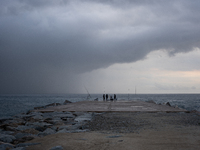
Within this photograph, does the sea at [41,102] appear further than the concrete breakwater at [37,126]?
Yes

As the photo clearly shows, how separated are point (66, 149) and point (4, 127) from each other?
403 centimetres

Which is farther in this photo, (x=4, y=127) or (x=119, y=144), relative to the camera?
(x=4, y=127)

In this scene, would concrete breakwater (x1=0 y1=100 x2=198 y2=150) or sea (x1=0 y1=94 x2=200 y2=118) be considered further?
sea (x1=0 y1=94 x2=200 y2=118)

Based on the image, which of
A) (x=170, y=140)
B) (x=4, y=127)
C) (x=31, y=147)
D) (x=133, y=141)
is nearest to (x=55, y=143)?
(x=31, y=147)

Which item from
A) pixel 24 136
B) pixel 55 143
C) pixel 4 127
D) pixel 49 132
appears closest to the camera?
pixel 55 143

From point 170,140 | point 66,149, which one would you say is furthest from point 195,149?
point 66,149

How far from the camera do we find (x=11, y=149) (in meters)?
3.42

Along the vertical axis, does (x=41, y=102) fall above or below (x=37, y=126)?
below

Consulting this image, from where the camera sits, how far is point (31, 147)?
3514 mm

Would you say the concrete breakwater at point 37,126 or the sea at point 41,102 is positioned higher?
the concrete breakwater at point 37,126

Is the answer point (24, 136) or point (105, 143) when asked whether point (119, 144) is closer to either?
point (105, 143)

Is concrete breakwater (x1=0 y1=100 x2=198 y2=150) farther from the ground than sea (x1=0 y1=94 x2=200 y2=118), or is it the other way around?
concrete breakwater (x1=0 y1=100 x2=198 y2=150)

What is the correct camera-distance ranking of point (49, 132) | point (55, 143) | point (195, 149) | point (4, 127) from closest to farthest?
point (195, 149)
point (55, 143)
point (49, 132)
point (4, 127)

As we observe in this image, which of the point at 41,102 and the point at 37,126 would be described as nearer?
the point at 37,126
